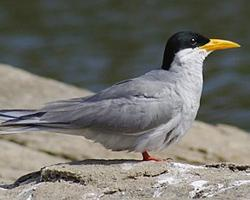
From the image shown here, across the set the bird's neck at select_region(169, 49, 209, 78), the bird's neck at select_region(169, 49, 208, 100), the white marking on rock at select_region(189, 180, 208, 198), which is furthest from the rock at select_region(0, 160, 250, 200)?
the bird's neck at select_region(169, 49, 209, 78)

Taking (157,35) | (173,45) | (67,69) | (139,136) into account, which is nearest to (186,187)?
(139,136)

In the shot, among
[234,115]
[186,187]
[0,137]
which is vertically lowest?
[234,115]

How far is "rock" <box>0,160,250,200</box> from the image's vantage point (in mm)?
8148

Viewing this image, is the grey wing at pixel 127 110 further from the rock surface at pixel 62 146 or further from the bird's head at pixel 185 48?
the rock surface at pixel 62 146

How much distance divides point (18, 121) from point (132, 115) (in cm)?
97

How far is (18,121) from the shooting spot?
9.26 metres

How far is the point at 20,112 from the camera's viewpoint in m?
9.44

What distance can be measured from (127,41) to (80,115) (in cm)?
1364

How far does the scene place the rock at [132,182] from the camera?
8.15 metres

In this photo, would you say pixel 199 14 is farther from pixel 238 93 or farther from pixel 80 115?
pixel 80 115

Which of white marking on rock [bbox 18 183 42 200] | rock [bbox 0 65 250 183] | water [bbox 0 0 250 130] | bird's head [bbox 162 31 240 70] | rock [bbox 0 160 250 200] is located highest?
bird's head [bbox 162 31 240 70]

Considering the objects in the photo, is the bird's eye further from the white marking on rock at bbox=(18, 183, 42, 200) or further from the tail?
the white marking on rock at bbox=(18, 183, 42, 200)

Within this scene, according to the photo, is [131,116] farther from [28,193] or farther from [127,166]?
[28,193]

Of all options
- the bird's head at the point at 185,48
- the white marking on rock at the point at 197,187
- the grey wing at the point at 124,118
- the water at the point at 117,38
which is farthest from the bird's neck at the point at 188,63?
the water at the point at 117,38
